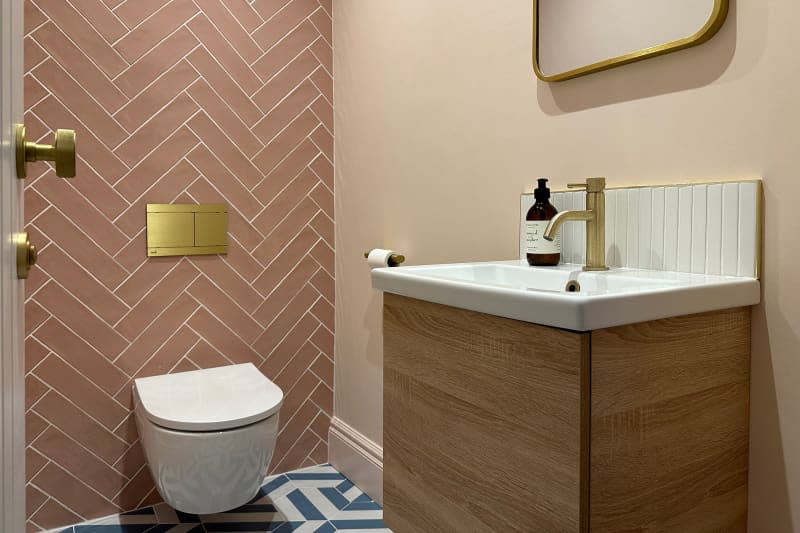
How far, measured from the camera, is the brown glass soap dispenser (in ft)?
4.23

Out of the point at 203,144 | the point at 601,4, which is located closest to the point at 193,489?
the point at 203,144

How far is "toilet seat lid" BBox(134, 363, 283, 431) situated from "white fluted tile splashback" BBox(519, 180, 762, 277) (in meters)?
0.94

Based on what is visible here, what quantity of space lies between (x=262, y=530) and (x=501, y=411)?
126 cm

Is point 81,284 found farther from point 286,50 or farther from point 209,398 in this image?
point 286,50

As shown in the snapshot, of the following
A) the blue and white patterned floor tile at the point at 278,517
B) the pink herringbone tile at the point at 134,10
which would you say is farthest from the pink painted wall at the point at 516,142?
the pink herringbone tile at the point at 134,10

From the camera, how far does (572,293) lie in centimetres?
86

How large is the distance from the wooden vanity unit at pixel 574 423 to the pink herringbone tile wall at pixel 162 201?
3.86 ft

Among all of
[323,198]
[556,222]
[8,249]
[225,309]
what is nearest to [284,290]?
[225,309]

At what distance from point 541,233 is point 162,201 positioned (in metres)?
1.32

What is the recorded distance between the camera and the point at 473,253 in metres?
1.66

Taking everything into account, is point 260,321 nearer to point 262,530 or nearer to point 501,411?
point 262,530

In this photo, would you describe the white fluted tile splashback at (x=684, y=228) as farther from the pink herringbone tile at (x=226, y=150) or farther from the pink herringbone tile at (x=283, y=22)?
the pink herringbone tile at (x=283, y=22)

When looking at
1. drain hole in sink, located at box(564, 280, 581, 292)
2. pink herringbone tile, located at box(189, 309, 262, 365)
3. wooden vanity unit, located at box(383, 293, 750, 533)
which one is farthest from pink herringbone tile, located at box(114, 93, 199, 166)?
drain hole in sink, located at box(564, 280, 581, 292)

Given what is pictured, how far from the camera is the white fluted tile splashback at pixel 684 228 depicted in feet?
3.40
